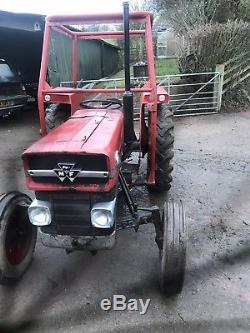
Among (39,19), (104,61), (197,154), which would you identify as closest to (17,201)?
(197,154)

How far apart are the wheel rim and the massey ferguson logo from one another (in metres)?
0.75

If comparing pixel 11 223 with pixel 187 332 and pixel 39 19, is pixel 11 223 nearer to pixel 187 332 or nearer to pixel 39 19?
pixel 187 332

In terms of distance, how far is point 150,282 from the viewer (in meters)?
2.89

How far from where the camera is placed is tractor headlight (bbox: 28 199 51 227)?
254 centimetres

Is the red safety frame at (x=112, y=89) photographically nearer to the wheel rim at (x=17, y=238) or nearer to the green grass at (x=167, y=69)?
the wheel rim at (x=17, y=238)

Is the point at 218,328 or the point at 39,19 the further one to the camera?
the point at 39,19

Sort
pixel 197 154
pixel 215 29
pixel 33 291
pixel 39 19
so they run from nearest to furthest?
1. pixel 33 291
2. pixel 197 154
3. pixel 39 19
4. pixel 215 29

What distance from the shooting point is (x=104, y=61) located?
17219 mm

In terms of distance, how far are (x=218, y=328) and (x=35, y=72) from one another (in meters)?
11.1

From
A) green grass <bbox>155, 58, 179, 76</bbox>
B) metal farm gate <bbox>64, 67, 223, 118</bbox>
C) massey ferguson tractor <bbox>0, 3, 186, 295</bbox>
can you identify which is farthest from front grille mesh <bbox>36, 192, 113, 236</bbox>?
green grass <bbox>155, 58, 179, 76</bbox>

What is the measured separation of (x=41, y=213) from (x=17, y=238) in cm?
65

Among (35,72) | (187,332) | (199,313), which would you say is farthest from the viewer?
(35,72)

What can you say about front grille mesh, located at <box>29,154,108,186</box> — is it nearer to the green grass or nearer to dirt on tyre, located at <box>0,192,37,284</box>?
dirt on tyre, located at <box>0,192,37,284</box>

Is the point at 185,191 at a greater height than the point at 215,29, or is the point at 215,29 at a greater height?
the point at 215,29
